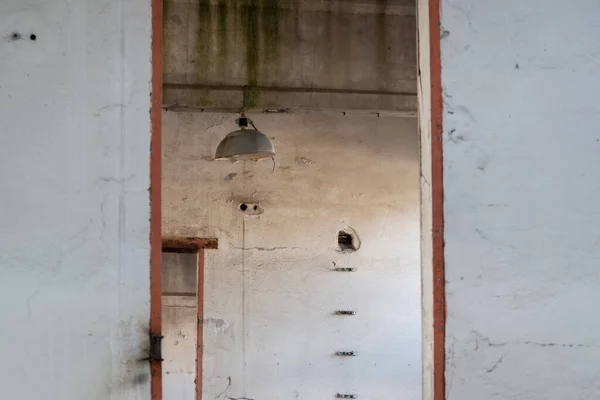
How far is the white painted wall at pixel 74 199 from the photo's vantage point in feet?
9.50

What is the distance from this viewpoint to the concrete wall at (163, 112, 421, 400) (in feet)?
21.8

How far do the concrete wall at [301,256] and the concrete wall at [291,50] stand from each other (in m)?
0.96

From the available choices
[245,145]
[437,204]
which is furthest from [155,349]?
[245,145]

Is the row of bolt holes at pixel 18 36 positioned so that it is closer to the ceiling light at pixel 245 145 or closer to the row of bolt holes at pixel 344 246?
the ceiling light at pixel 245 145

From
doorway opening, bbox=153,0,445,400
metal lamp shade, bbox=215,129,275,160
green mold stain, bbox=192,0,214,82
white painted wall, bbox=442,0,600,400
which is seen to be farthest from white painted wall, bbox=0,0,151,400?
doorway opening, bbox=153,0,445,400

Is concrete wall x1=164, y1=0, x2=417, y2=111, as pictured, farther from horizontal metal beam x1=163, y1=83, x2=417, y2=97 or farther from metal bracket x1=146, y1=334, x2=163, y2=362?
metal bracket x1=146, y1=334, x2=163, y2=362

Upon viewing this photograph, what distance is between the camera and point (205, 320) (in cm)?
666

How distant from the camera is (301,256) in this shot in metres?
6.72

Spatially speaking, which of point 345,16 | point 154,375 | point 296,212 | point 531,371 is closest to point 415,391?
point 296,212

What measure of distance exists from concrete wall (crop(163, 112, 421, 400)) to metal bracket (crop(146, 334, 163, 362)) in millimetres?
3758

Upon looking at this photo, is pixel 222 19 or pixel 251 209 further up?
pixel 222 19

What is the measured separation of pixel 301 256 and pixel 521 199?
3.74 meters

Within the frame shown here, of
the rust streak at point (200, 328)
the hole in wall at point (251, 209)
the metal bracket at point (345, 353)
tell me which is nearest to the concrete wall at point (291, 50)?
the hole in wall at point (251, 209)

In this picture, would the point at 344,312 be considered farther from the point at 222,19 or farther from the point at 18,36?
the point at 18,36
